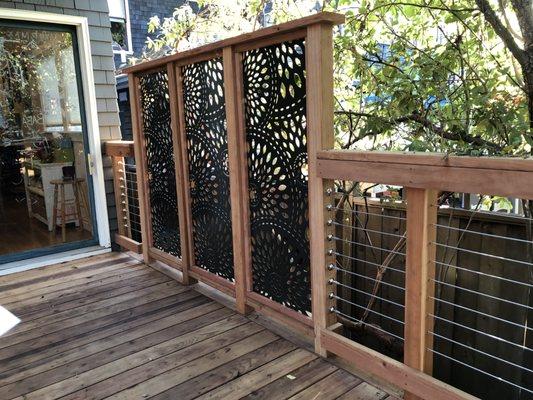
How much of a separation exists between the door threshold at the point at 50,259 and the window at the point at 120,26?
4.34 meters

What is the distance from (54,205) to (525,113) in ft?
13.6

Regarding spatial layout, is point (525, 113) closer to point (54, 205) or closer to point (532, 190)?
point (532, 190)

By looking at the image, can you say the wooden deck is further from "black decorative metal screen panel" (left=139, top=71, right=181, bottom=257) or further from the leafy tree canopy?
the leafy tree canopy

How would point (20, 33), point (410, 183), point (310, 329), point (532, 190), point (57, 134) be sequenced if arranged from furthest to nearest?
point (57, 134) < point (20, 33) < point (310, 329) < point (410, 183) < point (532, 190)

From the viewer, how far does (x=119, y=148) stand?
13.6 ft

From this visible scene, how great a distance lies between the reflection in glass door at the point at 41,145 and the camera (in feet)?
13.5

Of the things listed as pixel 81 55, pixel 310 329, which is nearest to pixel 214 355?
pixel 310 329

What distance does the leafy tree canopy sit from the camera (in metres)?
2.18

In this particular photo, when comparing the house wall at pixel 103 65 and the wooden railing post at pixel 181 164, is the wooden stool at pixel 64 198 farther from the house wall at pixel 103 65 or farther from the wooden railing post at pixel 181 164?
the wooden railing post at pixel 181 164

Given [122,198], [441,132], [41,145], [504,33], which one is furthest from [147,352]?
[41,145]

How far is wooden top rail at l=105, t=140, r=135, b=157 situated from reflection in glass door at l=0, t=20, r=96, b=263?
0.25 meters

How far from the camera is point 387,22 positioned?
2795 mm

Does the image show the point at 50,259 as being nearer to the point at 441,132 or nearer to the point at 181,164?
the point at 181,164

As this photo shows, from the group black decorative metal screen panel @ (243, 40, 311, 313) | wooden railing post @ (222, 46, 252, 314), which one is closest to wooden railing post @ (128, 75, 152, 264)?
wooden railing post @ (222, 46, 252, 314)
